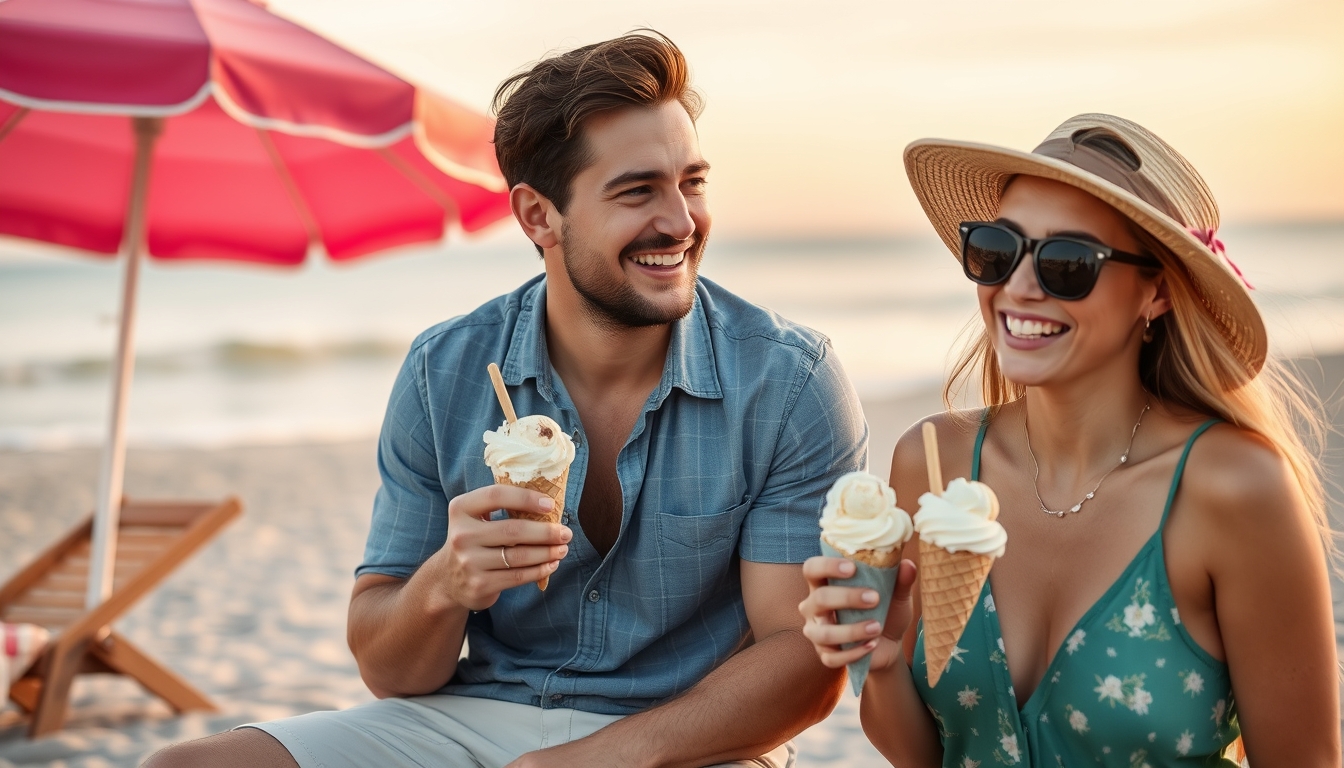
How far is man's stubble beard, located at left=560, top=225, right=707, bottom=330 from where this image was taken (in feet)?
10.6

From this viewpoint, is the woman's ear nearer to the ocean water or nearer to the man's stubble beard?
the man's stubble beard

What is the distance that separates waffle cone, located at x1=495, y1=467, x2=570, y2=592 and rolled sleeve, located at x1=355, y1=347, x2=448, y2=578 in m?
0.58

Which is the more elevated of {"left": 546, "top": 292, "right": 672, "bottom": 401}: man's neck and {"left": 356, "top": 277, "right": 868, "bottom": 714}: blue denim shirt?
{"left": 546, "top": 292, "right": 672, "bottom": 401}: man's neck

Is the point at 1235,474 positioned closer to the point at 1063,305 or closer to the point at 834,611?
the point at 1063,305

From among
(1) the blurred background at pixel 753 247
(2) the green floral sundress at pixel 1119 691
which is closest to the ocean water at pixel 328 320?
(1) the blurred background at pixel 753 247

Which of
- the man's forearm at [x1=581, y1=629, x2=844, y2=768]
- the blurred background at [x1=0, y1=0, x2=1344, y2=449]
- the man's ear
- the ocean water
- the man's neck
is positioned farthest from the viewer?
the blurred background at [x1=0, y1=0, x2=1344, y2=449]

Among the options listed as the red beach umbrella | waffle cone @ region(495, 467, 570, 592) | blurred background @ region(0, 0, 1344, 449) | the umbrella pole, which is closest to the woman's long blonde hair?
waffle cone @ region(495, 467, 570, 592)

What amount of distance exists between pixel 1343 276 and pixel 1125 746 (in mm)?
26878

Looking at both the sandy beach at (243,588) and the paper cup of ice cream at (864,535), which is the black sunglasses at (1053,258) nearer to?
the paper cup of ice cream at (864,535)

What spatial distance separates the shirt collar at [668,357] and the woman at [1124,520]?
0.84m

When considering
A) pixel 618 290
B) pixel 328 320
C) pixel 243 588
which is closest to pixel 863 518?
pixel 618 290

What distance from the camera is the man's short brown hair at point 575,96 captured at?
3266 mm

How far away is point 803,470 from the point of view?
3.13 metres

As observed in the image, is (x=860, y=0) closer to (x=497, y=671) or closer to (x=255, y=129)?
(x=255, y=129)
